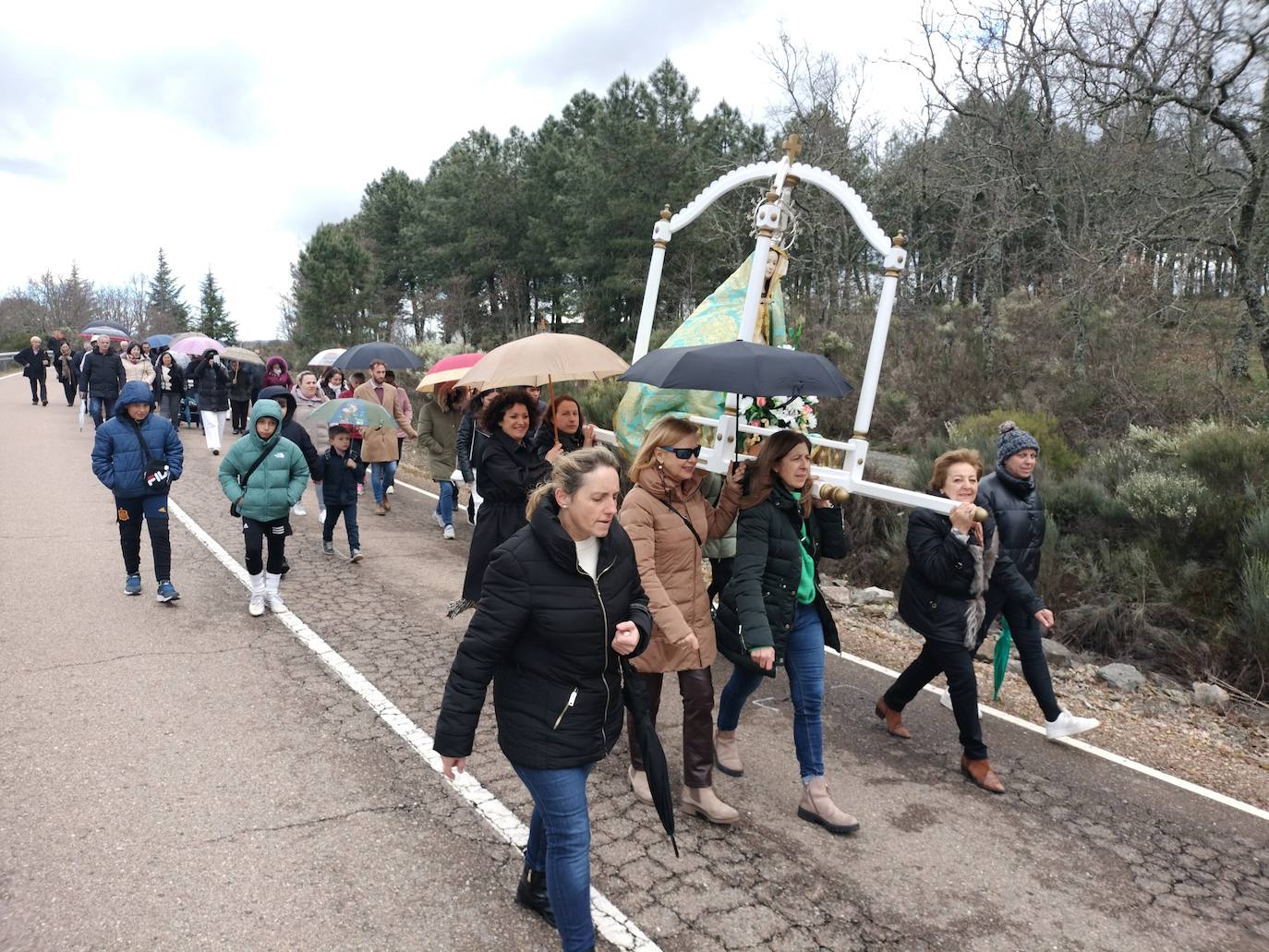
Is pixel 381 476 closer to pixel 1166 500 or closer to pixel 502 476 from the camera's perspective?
pixel 502 476

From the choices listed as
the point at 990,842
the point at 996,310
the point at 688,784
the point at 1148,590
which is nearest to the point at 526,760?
the point at 688,784

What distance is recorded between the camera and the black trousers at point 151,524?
670 cm

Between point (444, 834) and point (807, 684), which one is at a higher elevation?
point (807, 684)

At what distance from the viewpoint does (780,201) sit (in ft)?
19.0

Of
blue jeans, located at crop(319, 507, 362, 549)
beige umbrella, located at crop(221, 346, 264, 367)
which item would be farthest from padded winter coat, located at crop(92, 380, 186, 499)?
beige umbrella, located at crop(221, 346, 264, 367)

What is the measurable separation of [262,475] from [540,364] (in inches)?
104

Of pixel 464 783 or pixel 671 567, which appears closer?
pixel 671 567

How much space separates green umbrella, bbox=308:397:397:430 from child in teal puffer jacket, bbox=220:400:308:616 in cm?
127

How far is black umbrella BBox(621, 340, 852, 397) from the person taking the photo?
4070 mm

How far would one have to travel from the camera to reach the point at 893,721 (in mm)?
5098

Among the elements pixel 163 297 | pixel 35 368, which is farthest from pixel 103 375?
pixel 163 297

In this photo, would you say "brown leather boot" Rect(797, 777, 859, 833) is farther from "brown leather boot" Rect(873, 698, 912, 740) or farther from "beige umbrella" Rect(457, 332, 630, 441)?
"beige umbrella" Rect(457, 332, 630, 441)

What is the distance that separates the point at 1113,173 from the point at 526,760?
15.5 m

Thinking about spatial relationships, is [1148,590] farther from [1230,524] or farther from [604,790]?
[604,790]
